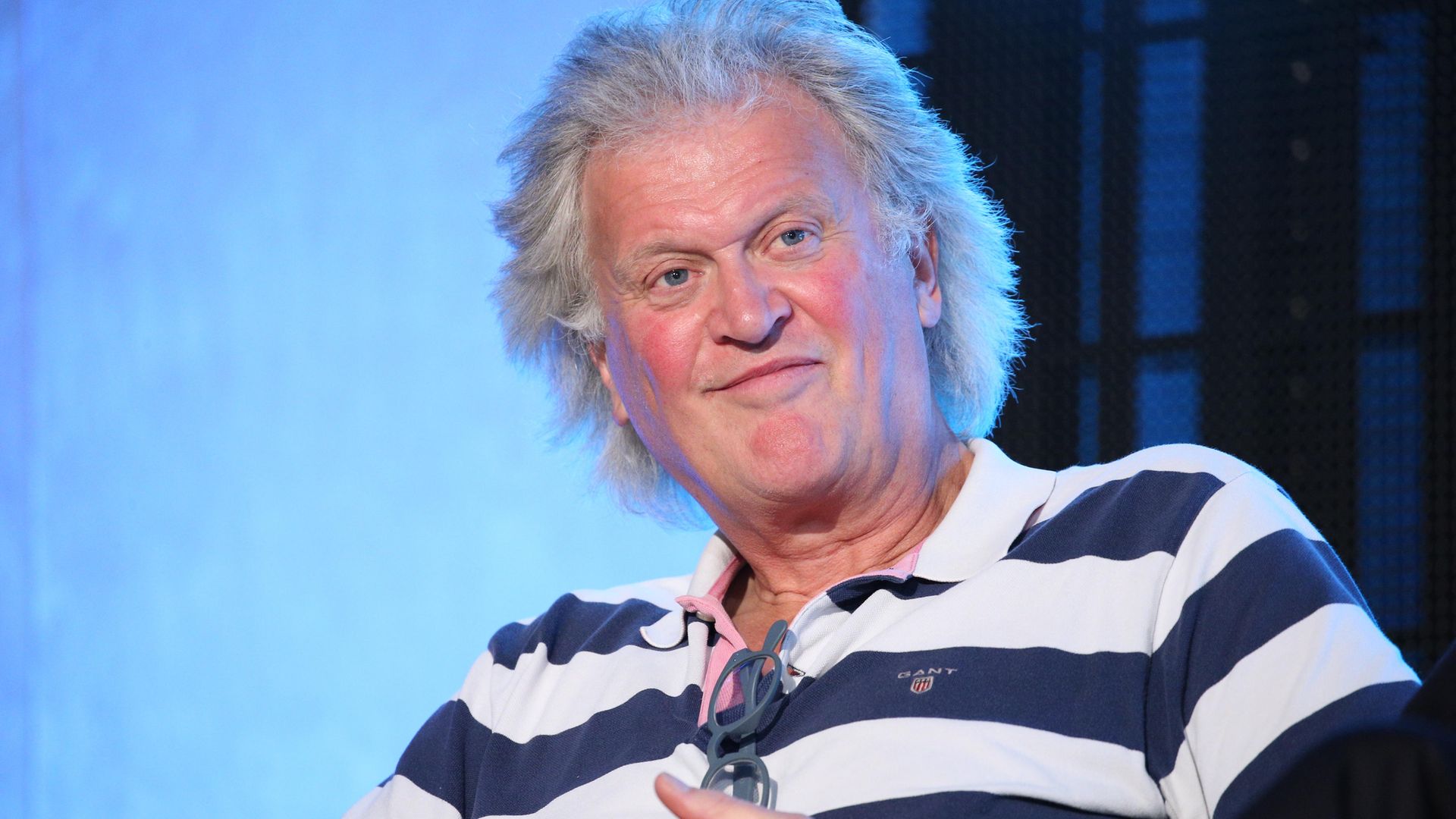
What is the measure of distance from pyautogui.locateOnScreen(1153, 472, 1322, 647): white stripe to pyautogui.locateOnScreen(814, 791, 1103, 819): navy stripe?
0.19m

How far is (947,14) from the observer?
229 centimetres

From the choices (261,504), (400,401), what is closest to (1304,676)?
(400,401)

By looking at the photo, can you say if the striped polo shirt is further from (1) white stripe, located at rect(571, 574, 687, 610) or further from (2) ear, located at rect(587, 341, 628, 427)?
(2) ear, located at rect(587, 341, 628, 427)

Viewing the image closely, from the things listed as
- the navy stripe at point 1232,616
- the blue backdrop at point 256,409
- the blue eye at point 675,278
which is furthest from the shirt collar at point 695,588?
the blue backdrop at point 256,409

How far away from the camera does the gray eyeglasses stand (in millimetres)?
1298

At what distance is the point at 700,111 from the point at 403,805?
34.8 inches

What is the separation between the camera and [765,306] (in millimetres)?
1471

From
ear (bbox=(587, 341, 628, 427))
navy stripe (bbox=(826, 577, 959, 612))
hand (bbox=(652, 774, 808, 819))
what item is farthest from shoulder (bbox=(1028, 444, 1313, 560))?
ear (bbox=(587, 341, 628, 427))

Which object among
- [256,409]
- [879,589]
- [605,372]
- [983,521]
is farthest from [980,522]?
[256,409]

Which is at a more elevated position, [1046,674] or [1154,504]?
[1154,504]

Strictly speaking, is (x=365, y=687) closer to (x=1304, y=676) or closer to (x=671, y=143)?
(x=671, y=143)

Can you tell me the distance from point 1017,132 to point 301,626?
1.58m

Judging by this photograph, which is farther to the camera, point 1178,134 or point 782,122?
point 1178,134

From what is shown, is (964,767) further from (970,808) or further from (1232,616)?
(1232,616)
